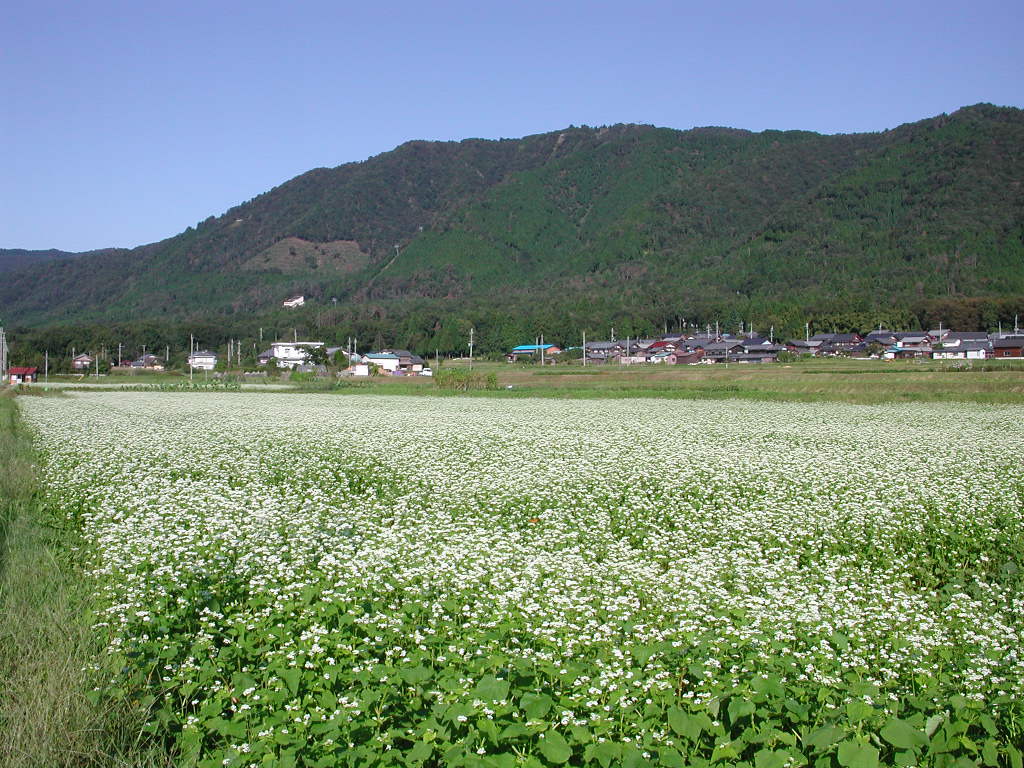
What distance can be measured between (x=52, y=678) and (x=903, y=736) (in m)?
4.95

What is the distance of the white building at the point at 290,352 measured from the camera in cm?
11488

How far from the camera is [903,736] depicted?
409 centimetres

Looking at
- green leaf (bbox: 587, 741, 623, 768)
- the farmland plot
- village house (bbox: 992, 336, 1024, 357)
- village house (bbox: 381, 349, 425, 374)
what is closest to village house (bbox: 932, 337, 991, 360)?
village house (bbox: 992, 336, 1024, 357)

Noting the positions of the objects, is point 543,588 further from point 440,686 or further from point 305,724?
point 305,724

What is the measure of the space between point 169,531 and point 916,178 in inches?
7842

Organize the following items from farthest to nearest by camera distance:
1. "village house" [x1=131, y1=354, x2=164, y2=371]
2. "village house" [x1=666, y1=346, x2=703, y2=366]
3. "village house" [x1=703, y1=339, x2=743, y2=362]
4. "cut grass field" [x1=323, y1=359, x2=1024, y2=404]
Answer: "village house" [x1=131, y1=354, x2=164, y2=371] → "village house" [x1=666, y1=346, x2=703, y2=366] → "village house" [x1=703, y1=339, x2=743, y2=362] → "cut grass field" [x1=323, y1=359, x2=1024, y2=404]

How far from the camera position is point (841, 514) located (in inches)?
400

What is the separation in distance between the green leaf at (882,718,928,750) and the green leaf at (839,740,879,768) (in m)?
0.22

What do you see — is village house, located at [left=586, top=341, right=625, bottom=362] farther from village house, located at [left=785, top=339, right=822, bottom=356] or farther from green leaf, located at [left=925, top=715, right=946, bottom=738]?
green leaf, located at [left=925, top=715, right=946, bottom=738]

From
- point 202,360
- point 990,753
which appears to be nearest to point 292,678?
point 990,753

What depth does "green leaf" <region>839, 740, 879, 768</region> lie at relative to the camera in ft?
12.4

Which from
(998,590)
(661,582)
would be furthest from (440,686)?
(998,590)

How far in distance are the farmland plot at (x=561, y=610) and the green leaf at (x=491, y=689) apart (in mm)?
12

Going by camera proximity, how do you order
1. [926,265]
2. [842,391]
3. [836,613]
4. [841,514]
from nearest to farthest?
[836,613] → [841,514] → [842,391] → [926,265]
